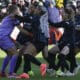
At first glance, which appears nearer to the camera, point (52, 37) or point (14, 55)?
point (14, 55)

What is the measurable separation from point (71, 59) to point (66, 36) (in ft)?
2.19

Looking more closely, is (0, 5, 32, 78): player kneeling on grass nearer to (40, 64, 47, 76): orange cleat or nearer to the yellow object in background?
(40, 64, 47, 76): orange cleat

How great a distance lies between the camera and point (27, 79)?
35.1 ft

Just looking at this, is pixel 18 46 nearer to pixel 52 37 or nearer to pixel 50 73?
pixel 50 73

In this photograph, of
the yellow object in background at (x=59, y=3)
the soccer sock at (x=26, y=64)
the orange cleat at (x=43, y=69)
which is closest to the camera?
the orange cleat at (x=43, y=69)

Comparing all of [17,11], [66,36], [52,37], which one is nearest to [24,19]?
[17,11]

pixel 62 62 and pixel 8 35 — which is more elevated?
pixel 8 35

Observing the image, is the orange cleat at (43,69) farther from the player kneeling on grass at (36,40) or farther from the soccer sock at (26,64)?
the soccer sock at (26,64)

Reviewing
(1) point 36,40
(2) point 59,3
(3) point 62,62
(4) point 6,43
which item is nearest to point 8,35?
(4) point 6,43

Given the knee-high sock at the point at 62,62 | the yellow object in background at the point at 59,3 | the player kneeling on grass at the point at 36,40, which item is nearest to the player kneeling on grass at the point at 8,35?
the player kneeling on grass at the point at 36,40

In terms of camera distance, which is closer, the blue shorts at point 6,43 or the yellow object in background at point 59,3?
the blue shorts at point 6,43

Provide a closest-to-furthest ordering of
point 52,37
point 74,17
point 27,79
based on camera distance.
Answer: point 27,79 < point 74,17 < point 52,37

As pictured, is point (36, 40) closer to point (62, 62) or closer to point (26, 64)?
point (26, 64)

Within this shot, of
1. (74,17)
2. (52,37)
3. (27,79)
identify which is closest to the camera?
(27,79)
